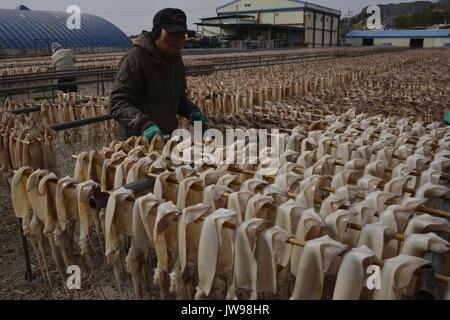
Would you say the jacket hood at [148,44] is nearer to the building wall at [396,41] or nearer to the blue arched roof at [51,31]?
the blue arched roof at [51,31]

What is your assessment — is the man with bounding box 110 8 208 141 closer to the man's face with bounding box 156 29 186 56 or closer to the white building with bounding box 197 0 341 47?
the man's face with bounding box 156 29 186 56

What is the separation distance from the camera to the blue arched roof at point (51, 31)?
33.3 meters

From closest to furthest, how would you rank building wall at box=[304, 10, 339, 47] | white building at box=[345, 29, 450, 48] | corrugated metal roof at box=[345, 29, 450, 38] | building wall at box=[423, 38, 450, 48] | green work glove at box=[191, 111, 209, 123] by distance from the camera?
1. green work glove at box=[191, 111, 209, 123]
2. building wall at box=[423, 38, 450, 48]
3. white building at box=[345, 29, 450, 48]
4. corrugated metal roof at box=[345, 29, 450, 38]
5. building wall at box=[304, 10, 339, 47]

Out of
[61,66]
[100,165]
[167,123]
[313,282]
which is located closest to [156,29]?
[167,123]

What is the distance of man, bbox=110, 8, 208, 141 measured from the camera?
363 centimetres

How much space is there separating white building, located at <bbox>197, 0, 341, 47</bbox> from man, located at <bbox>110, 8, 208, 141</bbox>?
5852 centimetres

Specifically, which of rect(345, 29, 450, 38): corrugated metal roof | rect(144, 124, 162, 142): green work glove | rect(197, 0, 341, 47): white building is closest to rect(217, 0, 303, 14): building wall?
rect(197, 0, 341, 47): white building

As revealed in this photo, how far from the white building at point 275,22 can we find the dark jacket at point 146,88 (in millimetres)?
58521

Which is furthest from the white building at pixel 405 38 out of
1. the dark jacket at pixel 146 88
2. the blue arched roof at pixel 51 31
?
the dark jacket at pixel 146 88

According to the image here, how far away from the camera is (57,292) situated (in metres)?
3.51

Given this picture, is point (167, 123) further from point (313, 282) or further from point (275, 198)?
point (313, 282)

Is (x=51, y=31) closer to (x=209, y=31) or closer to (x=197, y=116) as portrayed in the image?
(x=209, y=31)

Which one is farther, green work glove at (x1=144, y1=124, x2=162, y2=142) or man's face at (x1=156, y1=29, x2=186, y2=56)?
man's face at (x1=156, y1=29, x2=186, y2=56)

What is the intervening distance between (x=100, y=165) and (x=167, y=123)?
1.87 meters
